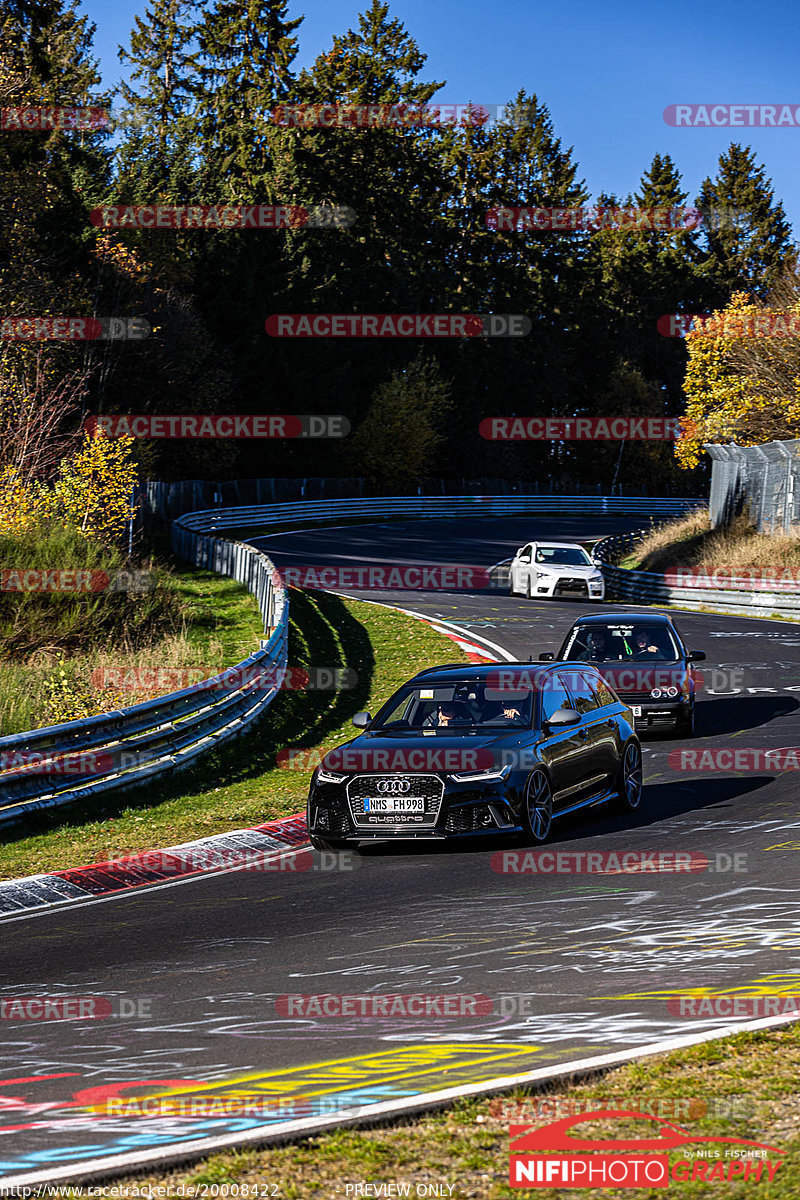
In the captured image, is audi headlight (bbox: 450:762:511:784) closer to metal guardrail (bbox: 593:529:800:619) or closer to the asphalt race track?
the asphalt race track

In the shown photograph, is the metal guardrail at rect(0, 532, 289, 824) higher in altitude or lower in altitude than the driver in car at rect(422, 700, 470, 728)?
lower

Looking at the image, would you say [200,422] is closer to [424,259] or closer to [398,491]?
[398,491]

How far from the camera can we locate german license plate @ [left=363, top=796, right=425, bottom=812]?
11547mm

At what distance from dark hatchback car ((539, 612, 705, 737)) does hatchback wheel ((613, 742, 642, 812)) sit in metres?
3.33

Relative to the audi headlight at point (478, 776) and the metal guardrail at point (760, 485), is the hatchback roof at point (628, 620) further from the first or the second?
the metal guardrail at point (760, 485)

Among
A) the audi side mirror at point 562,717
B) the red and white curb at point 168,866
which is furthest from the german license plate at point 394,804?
the audi side mirror at point 562,717

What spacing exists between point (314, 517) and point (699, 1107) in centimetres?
6138

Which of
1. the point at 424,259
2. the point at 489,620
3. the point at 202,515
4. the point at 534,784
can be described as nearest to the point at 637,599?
the point at 489,620

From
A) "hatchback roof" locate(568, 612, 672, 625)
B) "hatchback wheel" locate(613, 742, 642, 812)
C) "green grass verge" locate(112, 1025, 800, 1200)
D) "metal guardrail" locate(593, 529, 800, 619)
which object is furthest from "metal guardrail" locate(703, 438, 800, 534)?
"green grass verge" locate(112, 1025, 800, 1200)

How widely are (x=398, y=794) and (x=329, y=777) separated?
705mm

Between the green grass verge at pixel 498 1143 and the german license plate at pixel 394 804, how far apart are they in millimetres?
5799

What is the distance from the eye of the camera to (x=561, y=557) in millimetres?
38844

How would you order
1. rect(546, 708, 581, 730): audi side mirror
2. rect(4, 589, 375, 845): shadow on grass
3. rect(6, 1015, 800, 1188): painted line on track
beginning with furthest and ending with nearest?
rect(4, 589, 375, 845): shadow on grass → rect(546, 708, 581, 730): audi side mirror → rect(6, 1015, 800, 1188): painted line on track

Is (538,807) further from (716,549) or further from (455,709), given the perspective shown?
(716,549)
